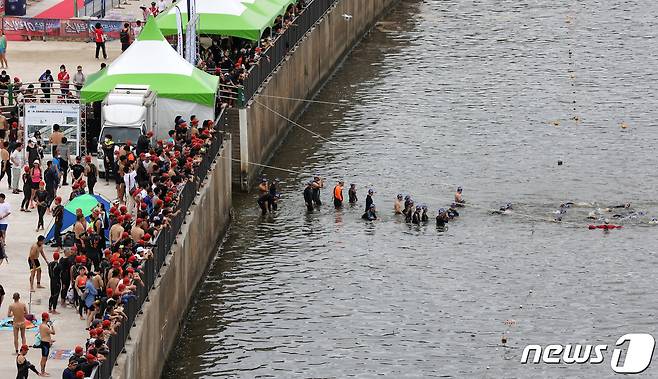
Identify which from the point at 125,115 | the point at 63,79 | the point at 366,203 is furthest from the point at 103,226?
the point at 63,79

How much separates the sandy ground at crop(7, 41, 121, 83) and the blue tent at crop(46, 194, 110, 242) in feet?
56.1

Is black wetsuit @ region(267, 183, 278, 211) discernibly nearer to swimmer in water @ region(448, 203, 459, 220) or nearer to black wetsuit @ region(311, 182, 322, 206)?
black wetsuit @ region(311, 182, 322, 206)

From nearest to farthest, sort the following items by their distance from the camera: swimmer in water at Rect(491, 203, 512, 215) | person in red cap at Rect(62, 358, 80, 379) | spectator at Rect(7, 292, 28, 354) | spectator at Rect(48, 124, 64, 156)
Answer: person in red cap at Rect(62, 358, 80, 379)
spectator at Rect(7, 292, 28, 354)
spectator at Rect(48, 124, 64, 156)
swimmer in water at Rect(491, 203, 512, 215)

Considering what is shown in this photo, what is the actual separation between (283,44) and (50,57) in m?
8.25

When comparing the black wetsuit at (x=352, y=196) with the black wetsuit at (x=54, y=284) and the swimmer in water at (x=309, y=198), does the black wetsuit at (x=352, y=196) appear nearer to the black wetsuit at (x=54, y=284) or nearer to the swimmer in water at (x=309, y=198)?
the swimmer in water at (x=309, y=198)

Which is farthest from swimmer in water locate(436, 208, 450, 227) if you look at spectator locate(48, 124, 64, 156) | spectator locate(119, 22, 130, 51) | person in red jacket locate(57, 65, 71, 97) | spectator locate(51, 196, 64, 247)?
spectator locate(119, 22, 130, 51)

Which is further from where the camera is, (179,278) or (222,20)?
(222,20)

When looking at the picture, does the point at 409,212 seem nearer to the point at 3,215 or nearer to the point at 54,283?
the point at 3,215

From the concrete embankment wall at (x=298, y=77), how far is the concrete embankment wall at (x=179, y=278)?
3058mm

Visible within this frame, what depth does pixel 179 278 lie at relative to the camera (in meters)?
54.1

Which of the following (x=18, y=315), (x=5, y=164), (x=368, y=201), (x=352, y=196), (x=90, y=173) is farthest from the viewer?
(x=352, y=196)

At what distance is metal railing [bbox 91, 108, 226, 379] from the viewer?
43.9 meters

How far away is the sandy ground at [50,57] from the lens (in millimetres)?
72625

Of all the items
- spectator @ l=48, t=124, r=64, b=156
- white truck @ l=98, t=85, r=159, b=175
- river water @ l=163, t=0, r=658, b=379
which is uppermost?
white truck @ l=98, t=85, r=159, b=175
